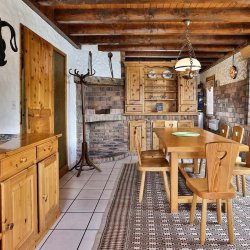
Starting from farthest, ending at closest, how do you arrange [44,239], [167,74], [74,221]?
[167,74]
[74,221]
[44,239]

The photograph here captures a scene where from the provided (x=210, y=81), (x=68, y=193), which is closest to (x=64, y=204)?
(x=68, y=193)

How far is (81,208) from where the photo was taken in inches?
123

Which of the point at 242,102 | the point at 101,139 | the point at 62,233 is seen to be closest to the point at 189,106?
the point at 242,102

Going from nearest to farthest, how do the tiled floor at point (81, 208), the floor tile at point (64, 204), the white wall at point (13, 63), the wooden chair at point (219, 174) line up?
1. the wooden chair at point (219, 174)
2. the tiled floor at point (81, 208)
3. the white wall at point (13, 63)
4. the floor tile at point (64, 204)

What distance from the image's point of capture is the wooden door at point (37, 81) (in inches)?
128

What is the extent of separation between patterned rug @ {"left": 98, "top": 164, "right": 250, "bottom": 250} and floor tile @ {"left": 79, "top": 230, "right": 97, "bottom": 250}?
0.28 feet

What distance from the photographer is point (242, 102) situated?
5629mm

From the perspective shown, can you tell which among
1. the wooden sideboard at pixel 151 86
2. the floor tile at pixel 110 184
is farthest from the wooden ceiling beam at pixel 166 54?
the floor tile at pixel 110 184

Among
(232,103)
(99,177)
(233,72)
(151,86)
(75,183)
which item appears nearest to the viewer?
(75,183)

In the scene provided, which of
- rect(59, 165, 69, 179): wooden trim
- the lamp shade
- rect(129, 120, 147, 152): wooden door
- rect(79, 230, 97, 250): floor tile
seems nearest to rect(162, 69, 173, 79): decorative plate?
rect(129, 120, 147, 152): wooden door

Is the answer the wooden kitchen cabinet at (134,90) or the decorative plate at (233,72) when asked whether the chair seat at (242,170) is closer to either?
the decorative plate at (233,72)

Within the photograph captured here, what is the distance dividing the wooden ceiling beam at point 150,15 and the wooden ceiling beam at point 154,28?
0.62m

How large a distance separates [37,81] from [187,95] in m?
4.25

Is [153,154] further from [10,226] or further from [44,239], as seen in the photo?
[10,226]
